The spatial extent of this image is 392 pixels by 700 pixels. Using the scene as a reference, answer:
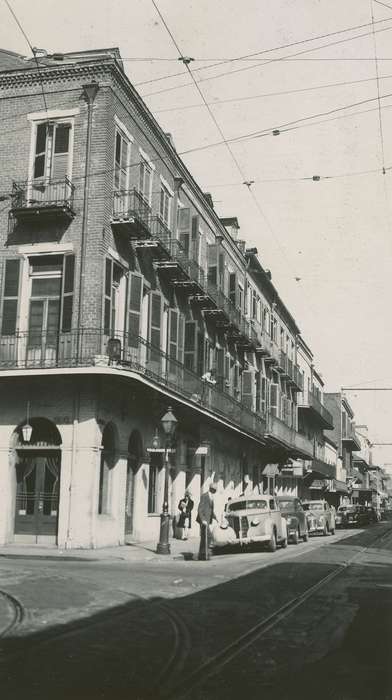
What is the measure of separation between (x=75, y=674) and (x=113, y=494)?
14315 millimetres

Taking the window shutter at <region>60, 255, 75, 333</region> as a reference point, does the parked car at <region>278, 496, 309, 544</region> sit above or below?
below

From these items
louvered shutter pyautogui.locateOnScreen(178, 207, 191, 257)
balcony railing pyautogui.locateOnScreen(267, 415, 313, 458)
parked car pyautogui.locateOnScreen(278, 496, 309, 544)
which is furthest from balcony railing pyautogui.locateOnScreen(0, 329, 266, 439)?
balcony railing pyautogui.locateOnScreen(267, 415, 313, 458)

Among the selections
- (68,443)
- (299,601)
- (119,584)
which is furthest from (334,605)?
(68,443)

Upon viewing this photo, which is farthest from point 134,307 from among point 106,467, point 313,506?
point 313,506

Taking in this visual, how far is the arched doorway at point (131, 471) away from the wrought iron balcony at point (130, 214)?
18.3 ft

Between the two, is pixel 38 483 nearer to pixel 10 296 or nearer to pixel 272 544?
pixel 10 296

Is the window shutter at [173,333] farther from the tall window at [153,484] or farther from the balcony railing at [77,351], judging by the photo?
the tall window at [153,484]

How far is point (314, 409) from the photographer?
5728 centimetres

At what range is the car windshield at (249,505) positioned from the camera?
2136 cm

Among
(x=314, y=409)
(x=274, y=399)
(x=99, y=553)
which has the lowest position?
(x=99, y=553)

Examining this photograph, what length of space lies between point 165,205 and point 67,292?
280 inches

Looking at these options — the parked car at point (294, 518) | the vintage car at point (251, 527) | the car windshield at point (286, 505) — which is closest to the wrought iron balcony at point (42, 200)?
the vintage car at point (251, 527)

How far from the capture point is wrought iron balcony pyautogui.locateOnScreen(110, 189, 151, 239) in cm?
2058

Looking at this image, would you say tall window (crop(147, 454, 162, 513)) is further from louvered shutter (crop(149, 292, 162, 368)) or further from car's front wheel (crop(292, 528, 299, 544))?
car's front wheel (crop(292, 528, 299, 544))
